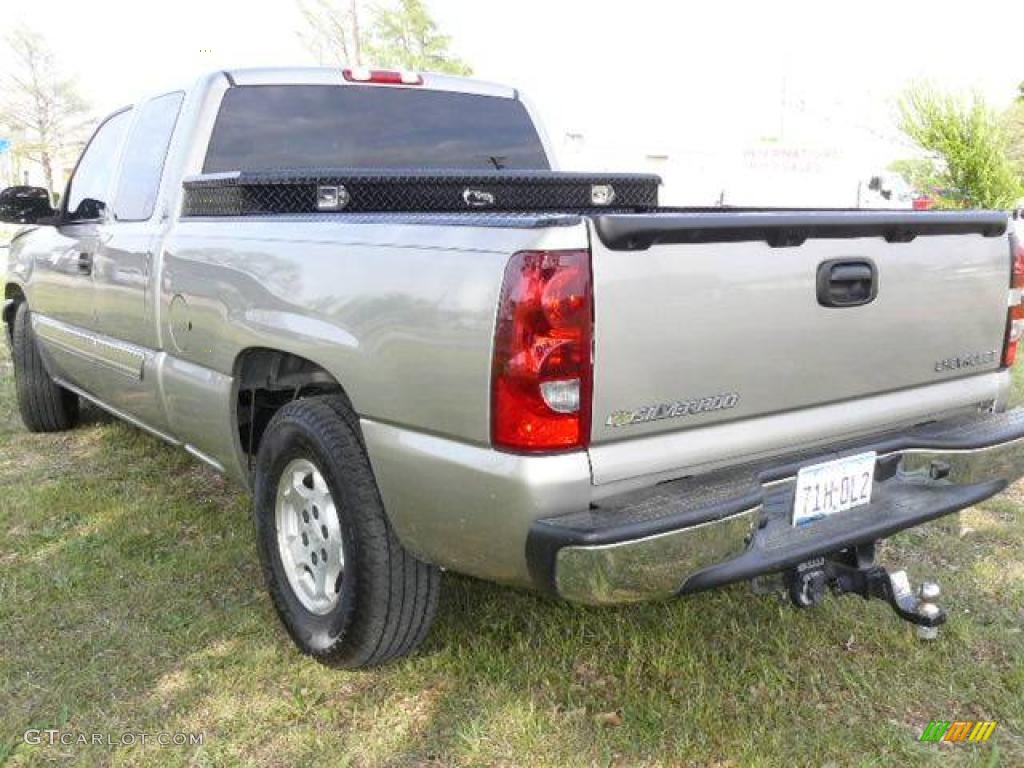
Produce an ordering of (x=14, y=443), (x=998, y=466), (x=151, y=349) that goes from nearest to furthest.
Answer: (x=998, y=466) → (x=151, y=349) → (x=14, y=443)

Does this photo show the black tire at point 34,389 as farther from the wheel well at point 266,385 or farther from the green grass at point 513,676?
the wheel well at point 266,385

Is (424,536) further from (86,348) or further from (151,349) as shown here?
(86,348)

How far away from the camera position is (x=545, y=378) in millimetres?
2109

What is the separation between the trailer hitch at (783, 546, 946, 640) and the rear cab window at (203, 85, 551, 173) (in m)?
2.39

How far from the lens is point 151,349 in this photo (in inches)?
144

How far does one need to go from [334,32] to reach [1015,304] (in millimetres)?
26829

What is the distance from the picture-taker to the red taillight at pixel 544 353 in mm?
2080

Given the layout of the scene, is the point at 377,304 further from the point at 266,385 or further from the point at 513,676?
the point at 513,676

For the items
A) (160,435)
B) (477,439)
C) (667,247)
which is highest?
(667,247)

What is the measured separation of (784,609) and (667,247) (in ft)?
5.31

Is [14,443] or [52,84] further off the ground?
[52,84]

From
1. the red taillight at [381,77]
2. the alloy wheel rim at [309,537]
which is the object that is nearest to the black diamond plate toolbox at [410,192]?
the red taillight at [381,77]

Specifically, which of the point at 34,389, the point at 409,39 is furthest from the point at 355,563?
the point at 409,39

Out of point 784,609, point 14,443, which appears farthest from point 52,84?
point 784,609
